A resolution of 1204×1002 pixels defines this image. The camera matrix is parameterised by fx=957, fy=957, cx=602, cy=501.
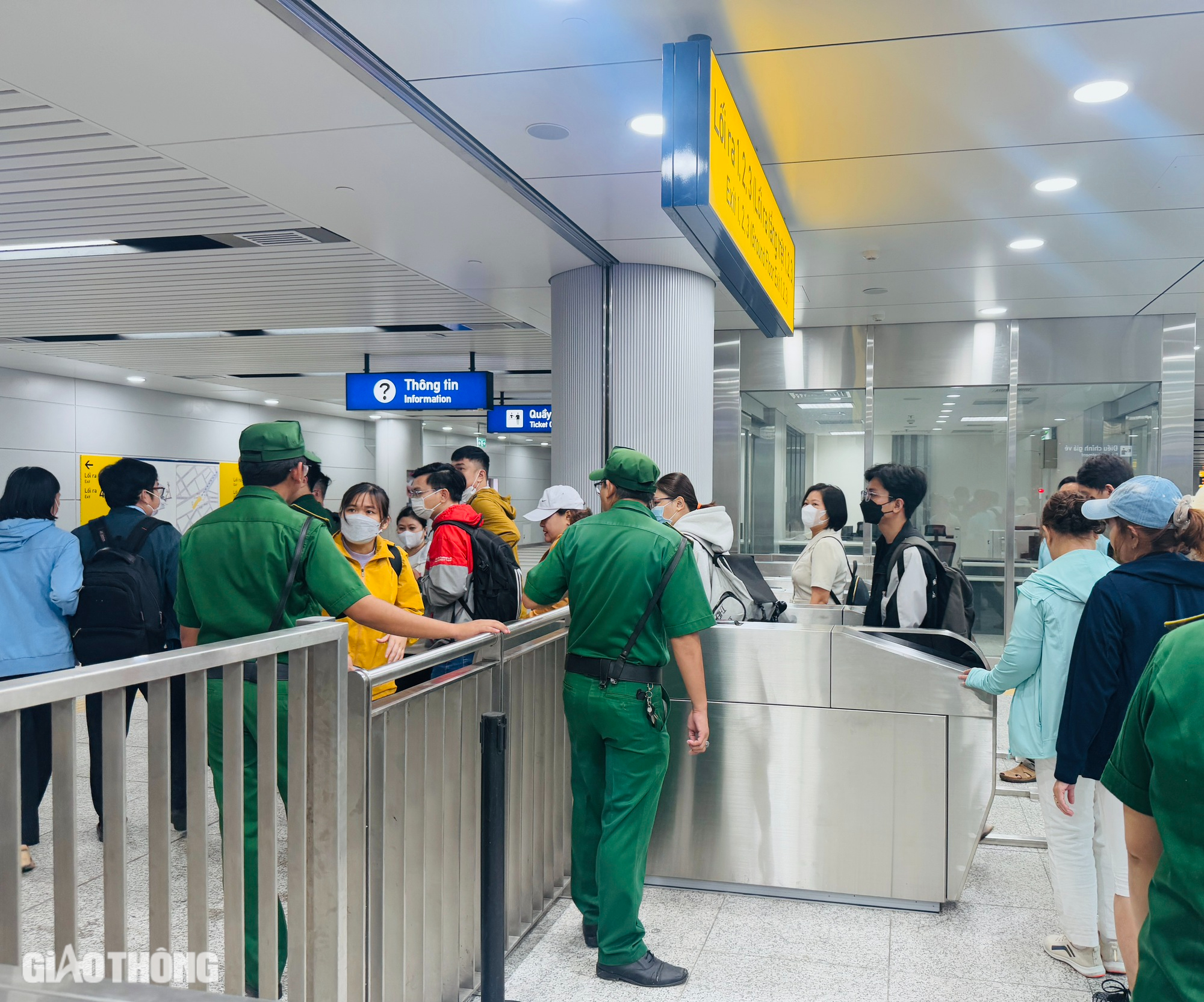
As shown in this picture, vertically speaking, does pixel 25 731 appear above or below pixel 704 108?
below

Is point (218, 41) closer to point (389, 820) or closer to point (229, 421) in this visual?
point (389, 820)

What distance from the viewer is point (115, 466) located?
4.57 meters

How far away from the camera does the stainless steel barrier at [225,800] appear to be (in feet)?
4.48

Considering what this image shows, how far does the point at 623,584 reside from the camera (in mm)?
3109

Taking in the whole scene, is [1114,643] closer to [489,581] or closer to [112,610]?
[489,581]

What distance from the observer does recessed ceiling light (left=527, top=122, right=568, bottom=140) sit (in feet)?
12.3

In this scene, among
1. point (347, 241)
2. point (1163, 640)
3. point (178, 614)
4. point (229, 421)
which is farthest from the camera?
point (229, 421)

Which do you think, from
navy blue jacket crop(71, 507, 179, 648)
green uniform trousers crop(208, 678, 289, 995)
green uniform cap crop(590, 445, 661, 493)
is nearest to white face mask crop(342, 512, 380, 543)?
green uniform cap crop(590, 445, 661, 493)

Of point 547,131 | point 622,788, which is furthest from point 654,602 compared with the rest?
point 547,131

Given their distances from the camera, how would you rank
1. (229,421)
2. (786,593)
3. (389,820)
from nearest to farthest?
1. (389,820)
2. (786,593)
3. (229,421)

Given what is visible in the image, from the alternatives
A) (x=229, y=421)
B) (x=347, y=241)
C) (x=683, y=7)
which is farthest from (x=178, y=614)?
(x=229, y=421)

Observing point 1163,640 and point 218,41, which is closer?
point 1163,640

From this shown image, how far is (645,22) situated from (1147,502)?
203 centimetres

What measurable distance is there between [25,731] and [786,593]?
514 cm
